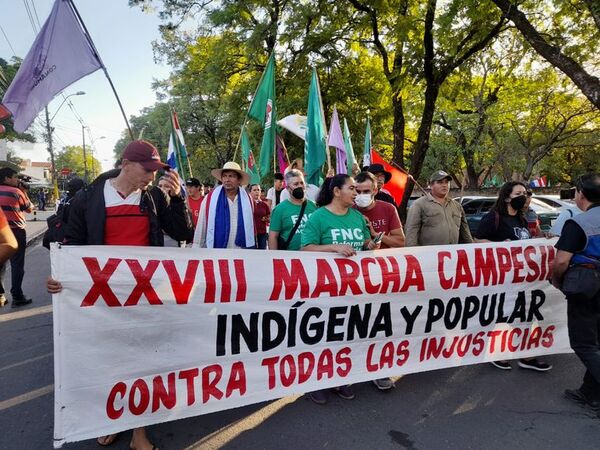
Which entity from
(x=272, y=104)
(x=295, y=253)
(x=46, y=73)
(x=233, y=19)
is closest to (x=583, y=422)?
(x=295, y=253)

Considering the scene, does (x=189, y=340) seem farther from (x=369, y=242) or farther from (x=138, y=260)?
(x=369, y=242)

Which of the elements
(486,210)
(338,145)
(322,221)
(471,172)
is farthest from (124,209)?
(471,172)

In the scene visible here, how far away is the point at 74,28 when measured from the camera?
3.30 m

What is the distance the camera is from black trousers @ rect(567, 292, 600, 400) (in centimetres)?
304

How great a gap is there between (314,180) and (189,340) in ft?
10.2

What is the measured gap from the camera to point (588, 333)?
3066 mm

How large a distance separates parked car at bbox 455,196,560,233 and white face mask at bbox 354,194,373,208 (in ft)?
29.0

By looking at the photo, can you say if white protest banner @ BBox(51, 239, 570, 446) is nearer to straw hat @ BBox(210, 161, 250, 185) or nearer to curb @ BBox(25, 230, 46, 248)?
straw hat @ BBox(210, 161, 250, 185)

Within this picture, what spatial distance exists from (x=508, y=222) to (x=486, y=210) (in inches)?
381

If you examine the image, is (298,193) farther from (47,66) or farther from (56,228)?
(56,228)

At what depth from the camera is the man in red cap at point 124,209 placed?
2.62m

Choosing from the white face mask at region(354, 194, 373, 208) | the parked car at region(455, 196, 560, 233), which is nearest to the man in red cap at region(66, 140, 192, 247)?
the white face mask at region(354, 194, 373, 208)

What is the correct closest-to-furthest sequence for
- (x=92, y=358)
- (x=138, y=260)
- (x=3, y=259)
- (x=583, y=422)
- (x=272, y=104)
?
(x=3, y=259)
(x=92, y=358)
(x=138, y=260)
(x=583, y=422)
(x=272, y=104)

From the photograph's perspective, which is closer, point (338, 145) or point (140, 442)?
point (140, 442)
